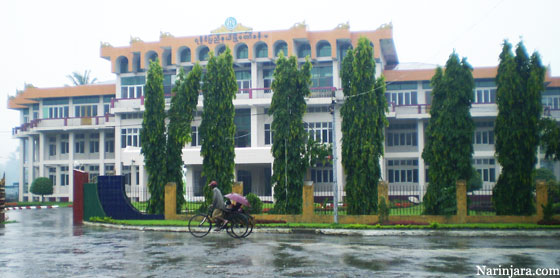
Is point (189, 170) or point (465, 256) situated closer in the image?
point (465, 256)

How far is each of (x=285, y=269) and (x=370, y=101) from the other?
14347mm

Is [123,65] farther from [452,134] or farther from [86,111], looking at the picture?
[452,134]

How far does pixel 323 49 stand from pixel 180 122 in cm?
2130

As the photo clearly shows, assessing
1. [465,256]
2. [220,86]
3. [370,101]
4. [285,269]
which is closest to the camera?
[285,269]

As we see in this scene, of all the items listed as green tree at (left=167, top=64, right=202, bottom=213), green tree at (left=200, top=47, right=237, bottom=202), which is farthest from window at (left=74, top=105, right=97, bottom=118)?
green tree at (left=200, top=47, right=237, bottom=202)

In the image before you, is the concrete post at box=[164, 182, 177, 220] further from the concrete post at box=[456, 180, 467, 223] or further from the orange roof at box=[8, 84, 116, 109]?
the orange roof at box=[8, 84, 116, 109]

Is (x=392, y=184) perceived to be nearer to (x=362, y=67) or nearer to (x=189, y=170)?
(x=189, y=170)

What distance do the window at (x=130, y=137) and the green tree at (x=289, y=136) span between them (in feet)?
83.2

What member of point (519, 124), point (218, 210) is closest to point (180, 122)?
point (218, 210)

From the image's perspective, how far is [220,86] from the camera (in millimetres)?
26109

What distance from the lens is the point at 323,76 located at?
44969 mm

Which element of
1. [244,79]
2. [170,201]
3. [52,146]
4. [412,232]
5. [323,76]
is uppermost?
[244,79]

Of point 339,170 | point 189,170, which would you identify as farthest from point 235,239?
point 189,170

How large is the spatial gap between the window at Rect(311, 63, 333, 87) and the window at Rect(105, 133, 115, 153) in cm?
2203
